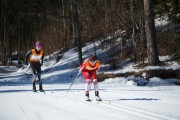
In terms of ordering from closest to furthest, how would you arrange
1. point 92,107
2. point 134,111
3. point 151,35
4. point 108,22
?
point 134,111
point 92,107
point 151,35
point 108,22

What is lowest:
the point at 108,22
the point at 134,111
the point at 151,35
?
the point at 134,111

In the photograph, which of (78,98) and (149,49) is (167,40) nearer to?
(149,49)

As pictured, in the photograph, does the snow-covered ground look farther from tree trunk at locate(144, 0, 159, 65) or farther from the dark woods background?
tree trunk at locate(144, 0, 159, 65)

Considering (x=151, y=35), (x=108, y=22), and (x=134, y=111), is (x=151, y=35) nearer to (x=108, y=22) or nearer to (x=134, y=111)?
(x=108, y=22)

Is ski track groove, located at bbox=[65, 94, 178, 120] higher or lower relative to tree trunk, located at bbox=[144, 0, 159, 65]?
lower

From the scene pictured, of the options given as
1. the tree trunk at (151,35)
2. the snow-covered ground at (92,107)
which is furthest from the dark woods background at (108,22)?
the snow-covered ground at (92,107)

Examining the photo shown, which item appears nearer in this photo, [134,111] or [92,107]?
[134,111]

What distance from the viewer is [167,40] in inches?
850

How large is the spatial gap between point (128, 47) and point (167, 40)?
334 centimetres

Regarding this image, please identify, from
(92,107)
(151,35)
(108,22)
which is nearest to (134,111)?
(92,107)

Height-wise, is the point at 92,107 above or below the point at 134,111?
above

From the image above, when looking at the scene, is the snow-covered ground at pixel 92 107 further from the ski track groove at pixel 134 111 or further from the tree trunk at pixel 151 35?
the tree trunk at pixel 151 35

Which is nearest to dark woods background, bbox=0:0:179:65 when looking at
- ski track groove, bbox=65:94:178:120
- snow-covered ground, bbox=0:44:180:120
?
snow-covered ground, bbox=0:44:180:120

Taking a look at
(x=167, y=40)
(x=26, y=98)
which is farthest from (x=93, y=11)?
(x=26, y=98)
